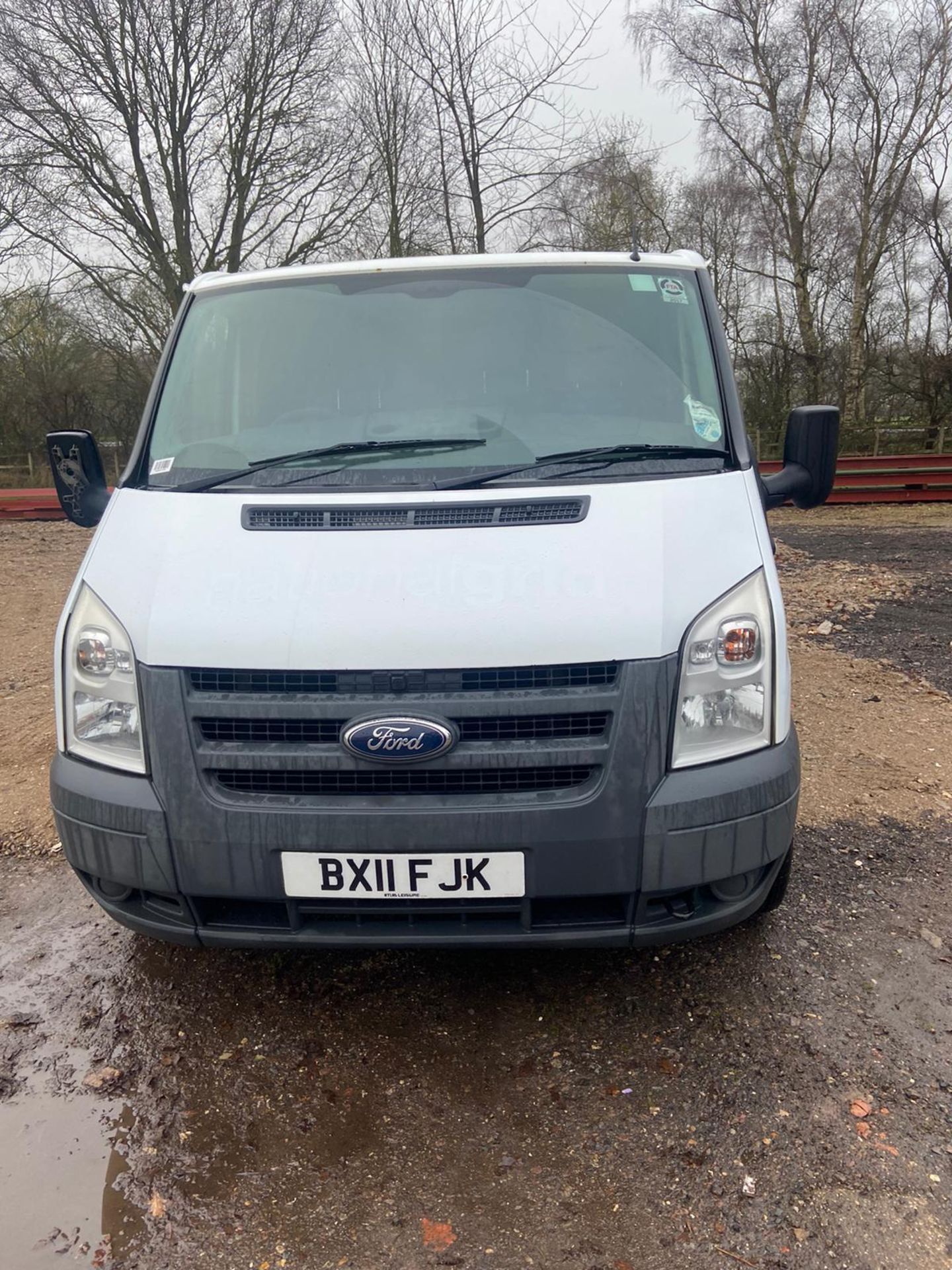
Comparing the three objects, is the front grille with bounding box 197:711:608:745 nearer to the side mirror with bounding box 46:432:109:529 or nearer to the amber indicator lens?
the amber indicator lens

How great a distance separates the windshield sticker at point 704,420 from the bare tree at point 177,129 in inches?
612

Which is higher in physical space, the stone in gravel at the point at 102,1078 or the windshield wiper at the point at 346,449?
the windshield wiper at the point at 346,449

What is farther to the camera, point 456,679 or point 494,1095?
point 494,1095

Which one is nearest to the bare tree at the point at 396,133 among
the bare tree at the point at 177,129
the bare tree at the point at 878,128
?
the bare tree at the point at 177,129

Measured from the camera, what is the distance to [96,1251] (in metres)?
2.00

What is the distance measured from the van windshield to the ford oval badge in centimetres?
83

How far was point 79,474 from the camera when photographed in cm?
355

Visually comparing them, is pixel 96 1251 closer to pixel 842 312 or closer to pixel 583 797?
pixel 583 797

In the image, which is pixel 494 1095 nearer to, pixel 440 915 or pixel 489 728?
pixel 440 915

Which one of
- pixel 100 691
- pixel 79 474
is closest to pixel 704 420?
pixel 100 691

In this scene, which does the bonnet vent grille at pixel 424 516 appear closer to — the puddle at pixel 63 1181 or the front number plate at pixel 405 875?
the front number plate at pixel 405 875

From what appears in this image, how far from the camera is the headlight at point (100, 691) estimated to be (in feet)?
8.04

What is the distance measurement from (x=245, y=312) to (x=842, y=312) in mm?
24648

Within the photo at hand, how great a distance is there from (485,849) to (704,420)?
1.58m
